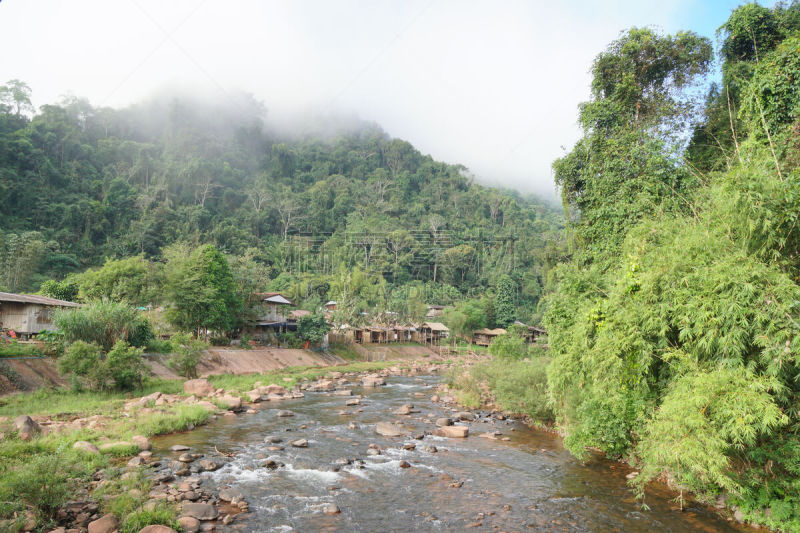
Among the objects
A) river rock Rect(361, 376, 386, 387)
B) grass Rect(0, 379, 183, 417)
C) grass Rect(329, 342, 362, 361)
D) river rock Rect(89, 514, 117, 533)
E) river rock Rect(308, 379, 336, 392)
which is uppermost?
river rock Rect(89, 514, 117, 533)

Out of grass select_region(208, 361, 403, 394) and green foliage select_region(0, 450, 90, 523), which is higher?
green foliage select_region(0, 450, 90, 523)

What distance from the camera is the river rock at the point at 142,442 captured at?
1122 cm

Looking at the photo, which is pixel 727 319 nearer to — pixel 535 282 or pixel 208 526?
pixel 208 526

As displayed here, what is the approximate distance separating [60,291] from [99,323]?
13807 mm

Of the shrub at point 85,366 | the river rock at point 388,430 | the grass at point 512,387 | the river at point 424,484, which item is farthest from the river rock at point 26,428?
the grass at point 512,387

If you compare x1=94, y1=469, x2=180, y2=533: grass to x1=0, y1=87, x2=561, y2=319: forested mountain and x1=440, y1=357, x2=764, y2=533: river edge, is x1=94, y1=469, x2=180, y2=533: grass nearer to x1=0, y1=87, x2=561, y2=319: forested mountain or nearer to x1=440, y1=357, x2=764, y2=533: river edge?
x1=440, y1=357, x2=764, y2=533: river edge

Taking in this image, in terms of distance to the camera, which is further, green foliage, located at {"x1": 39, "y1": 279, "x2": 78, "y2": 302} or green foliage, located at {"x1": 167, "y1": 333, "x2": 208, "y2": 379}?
green foliage, located at {"x1": 39, "y1": 279, "x2": 78, "y2": 302}

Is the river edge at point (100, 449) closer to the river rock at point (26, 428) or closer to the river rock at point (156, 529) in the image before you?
the river rock at point (26, 428)

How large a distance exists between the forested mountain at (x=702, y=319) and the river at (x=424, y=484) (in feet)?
2.57

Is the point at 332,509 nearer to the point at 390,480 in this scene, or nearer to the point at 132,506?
the point at 390,480

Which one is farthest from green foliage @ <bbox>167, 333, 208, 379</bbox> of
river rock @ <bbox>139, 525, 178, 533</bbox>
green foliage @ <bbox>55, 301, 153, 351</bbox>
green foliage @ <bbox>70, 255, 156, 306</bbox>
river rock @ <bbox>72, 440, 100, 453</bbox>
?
river rock @ <bbox>139, 525, 178, 533</bbox>

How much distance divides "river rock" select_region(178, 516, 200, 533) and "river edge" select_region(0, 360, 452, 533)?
21mm

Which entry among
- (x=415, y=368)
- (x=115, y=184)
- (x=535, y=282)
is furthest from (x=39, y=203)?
(x=535, y=282)

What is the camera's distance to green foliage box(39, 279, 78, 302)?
94.6 ft
